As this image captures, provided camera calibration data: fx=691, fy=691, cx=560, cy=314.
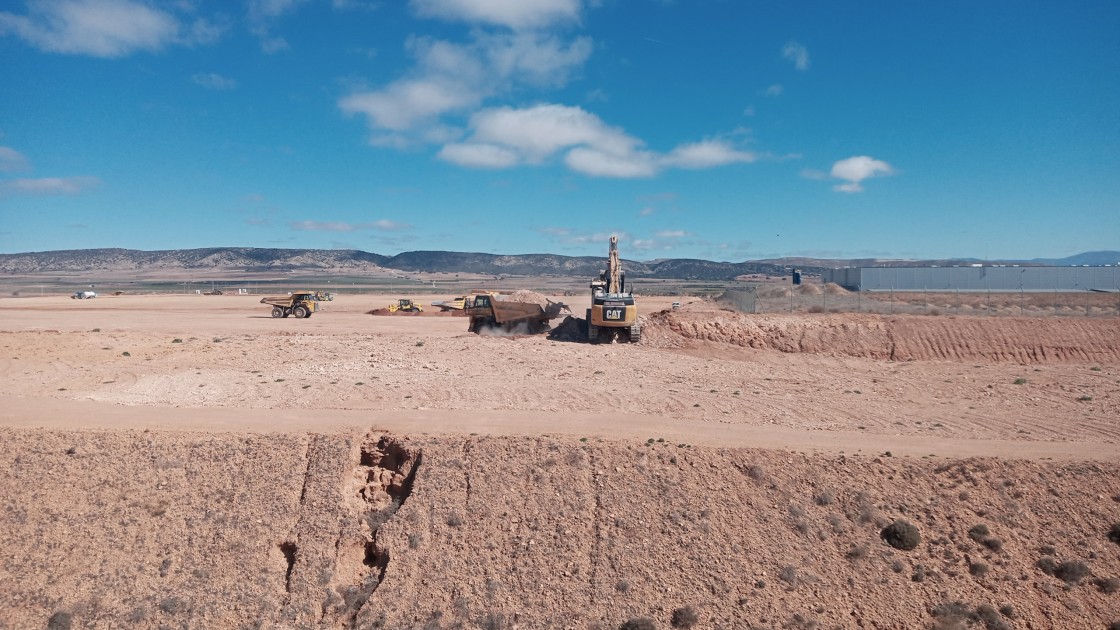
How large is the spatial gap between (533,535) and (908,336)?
86.8ft

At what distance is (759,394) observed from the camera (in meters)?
21.0

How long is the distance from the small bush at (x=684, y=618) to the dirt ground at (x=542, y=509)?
0.04 meters

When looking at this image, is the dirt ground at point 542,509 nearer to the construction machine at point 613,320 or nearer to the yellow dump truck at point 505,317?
the construction machine at point 613,320

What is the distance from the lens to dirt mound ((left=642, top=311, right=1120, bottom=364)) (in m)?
31.1

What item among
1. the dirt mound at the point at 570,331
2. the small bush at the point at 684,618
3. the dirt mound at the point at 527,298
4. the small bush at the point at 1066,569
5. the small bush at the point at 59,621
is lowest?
the small bush at the point at 59,621

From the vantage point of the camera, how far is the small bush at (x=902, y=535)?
12.1 m

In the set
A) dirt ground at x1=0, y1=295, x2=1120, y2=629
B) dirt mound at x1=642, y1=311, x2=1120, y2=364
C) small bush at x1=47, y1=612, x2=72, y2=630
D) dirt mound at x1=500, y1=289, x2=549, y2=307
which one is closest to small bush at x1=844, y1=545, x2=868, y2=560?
dirt ground at x1=0, y1=295, x2=1120, y2=629

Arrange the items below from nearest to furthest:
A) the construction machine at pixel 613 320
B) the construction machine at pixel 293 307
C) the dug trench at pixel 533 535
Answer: the dug trench at pixel 533 535 → the construction machine at pixel 613 320 → the construction machine at pixel 293 307

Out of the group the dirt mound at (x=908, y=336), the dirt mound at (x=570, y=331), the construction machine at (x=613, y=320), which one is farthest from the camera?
the dirt mound at (x=570, y=331)

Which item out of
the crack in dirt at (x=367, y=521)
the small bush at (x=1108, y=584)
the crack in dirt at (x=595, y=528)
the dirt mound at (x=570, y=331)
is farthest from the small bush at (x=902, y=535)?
the dirt mound at (x=570, y=331)

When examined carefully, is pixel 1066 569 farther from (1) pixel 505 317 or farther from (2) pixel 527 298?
(2) pixel 527 298

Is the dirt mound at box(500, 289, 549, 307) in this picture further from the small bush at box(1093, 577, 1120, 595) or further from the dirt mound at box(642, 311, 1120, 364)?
the small bush at box(1093, 577, 1120, 595)

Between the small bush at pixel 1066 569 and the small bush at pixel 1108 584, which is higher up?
the small bush at pixel 1066 569

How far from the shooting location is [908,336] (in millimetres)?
32625
